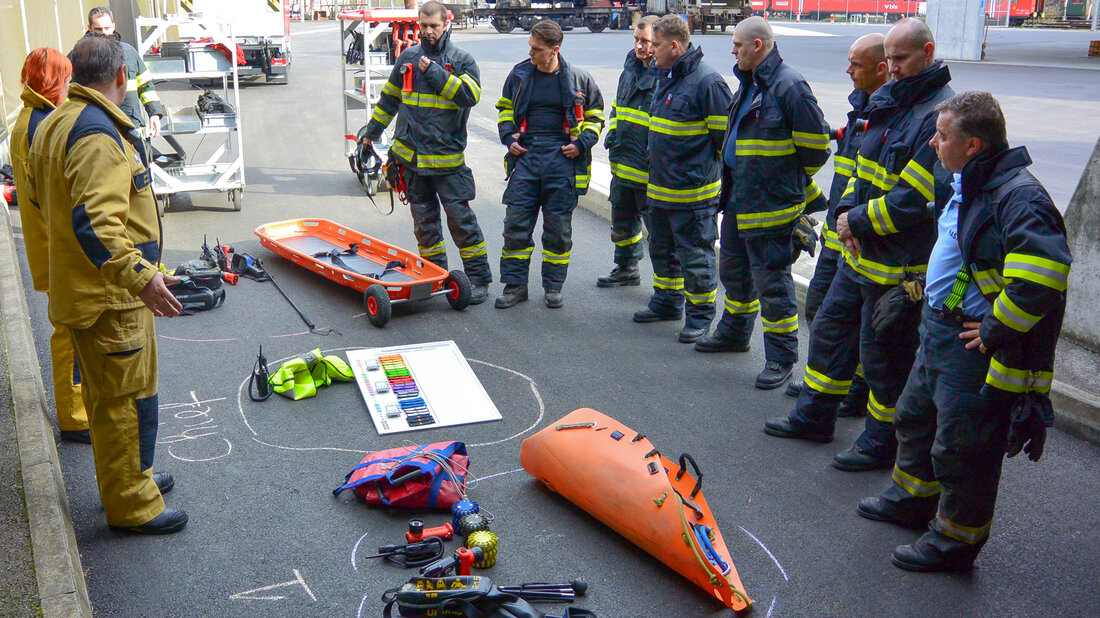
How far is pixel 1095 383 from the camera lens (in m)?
5.66

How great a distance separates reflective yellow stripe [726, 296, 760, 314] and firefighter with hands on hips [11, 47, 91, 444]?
4.18 meters

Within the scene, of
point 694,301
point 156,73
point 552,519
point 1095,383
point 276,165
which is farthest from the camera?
point 276,165

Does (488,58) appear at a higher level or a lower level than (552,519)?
higher

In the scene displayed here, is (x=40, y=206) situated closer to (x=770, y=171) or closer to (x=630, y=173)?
(x=770, y=171)

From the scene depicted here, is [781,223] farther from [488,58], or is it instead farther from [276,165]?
[488,58]

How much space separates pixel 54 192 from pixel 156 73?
270 inches

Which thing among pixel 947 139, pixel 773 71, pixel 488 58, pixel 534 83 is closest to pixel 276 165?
pixel 534 83

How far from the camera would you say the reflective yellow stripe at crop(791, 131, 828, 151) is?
5.58 m

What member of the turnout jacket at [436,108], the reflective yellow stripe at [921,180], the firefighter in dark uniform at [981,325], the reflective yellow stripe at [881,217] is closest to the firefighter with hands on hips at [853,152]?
the reflective yellow stripe at [881,217]

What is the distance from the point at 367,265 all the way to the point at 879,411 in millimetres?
4765

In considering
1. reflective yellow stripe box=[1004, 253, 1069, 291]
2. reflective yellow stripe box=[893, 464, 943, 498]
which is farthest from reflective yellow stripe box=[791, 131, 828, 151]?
reflective yellow stripe box=[1004, 253, 1069, 291]

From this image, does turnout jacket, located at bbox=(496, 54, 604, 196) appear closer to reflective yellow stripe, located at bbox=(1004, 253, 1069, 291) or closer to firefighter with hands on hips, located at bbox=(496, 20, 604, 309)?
firefighter with hands on hips, located at bbox=(496, 20, 604, 309)

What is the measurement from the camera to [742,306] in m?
6.48

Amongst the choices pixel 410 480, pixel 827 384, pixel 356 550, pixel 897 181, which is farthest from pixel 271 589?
pixel 897 181
